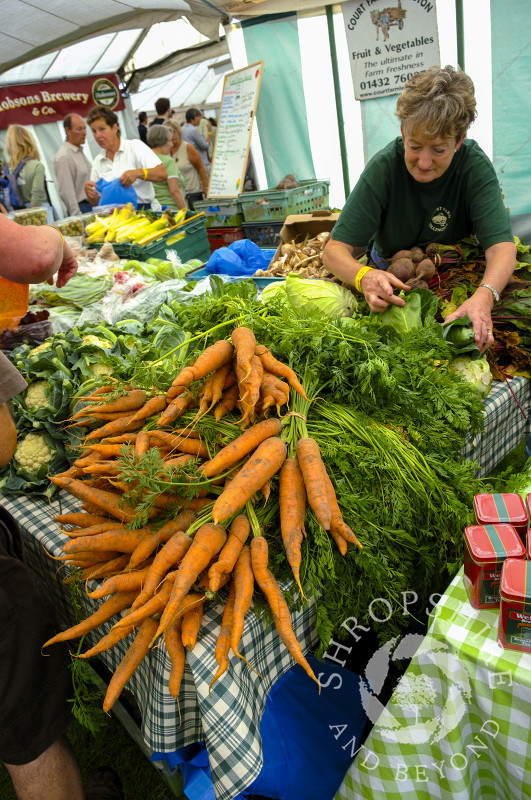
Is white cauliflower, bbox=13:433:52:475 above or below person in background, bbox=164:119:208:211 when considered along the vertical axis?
below

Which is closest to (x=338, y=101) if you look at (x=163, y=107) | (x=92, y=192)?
(x=92, y=192)

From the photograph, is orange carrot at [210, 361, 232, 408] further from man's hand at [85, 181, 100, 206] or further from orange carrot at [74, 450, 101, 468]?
man's hand at [85, 181, 100, 206]

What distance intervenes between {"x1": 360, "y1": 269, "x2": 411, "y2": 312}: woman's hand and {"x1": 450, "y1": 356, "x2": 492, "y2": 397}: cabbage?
0.35 metres

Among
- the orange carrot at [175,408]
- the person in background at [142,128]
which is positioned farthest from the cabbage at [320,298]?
the person in background at [142,128]

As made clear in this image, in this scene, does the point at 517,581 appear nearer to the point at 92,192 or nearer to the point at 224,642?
the point at 224,642

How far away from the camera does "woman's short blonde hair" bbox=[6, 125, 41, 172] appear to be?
708cm

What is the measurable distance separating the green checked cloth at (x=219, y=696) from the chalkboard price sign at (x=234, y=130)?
16.9 ft

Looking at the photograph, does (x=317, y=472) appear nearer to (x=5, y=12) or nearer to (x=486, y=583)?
(x=486, y=583)

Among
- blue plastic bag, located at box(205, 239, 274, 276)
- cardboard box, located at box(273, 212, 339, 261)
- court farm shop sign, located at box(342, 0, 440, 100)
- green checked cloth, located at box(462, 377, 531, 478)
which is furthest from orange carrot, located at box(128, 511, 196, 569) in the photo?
court farm shop sign, located at box(342, 0, 440, 100)

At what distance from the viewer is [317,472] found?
4.84ft

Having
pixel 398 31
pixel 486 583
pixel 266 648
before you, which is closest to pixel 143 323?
pixel 266 648

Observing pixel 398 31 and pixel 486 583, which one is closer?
pixel 486 583

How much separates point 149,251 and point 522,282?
3.38 meters

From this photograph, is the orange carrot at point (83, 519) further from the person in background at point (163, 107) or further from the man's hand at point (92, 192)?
the person in background at point (163, 107)
